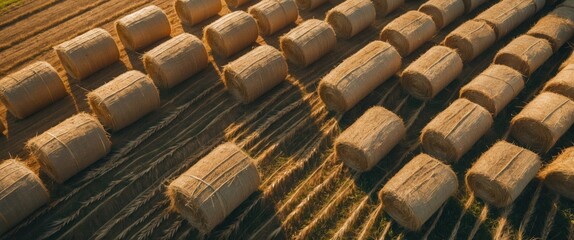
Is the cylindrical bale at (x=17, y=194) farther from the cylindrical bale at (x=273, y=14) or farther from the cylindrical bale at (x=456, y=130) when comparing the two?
the cylindrical bale at (x=456, y=130)

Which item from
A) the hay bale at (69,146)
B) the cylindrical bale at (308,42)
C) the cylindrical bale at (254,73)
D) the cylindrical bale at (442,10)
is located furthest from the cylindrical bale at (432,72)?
the hay bale at (69,146)

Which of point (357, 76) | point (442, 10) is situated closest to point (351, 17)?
point (442, 10)

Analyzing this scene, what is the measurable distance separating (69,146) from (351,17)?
980cm

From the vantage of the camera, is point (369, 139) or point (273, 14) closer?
point (369, 139)

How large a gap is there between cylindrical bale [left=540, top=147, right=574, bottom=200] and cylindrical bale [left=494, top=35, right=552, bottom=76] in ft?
10.6

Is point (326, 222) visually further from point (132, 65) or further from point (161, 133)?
point (132, 65)

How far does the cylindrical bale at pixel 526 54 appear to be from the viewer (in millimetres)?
13172

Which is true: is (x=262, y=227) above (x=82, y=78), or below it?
below

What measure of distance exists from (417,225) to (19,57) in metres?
14.2

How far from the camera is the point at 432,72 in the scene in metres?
12.7

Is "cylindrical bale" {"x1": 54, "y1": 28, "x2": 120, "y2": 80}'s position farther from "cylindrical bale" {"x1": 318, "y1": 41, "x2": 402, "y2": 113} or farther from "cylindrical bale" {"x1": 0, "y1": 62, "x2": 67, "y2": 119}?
"cylindrical bale" {"x1": 318, "y1": 41, "x2": 402, "y2": 113}

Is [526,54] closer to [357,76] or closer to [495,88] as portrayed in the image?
[495,88]

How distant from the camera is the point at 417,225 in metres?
9.92

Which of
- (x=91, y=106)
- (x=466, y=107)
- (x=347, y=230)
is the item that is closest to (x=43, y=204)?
(x=91, y=106)
